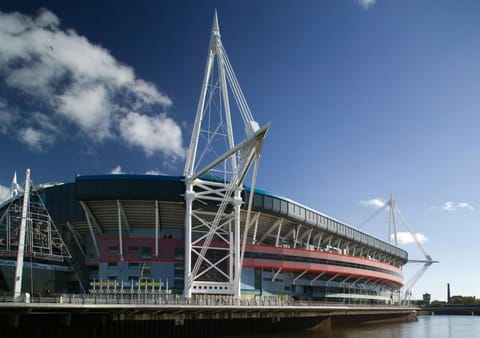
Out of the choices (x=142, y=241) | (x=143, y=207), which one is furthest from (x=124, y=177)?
(x=142, y=241)

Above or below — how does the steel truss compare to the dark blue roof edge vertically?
below

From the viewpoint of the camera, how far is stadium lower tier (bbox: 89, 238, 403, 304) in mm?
69188

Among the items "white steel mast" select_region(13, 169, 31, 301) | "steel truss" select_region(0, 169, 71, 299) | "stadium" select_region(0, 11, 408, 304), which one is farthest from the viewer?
"stadium" select_region(0, 11, 408, 304)

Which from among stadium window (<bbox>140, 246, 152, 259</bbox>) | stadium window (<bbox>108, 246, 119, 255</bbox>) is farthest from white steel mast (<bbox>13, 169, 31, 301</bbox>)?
stadium window (<bbox>140, 246, 152, 259</bbox>)

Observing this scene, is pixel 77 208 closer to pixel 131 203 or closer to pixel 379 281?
pixel 131 203

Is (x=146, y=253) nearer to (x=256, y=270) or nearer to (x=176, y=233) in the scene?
(x=176, y=233)

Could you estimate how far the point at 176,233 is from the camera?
73688 mm

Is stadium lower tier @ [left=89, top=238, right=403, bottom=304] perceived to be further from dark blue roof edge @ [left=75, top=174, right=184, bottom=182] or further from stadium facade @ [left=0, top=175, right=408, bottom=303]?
dark blue roof edge @ [left=75, top=174, right=184, bottom=182]

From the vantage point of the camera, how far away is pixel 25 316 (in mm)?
40312

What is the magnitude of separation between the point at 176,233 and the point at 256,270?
1434cm

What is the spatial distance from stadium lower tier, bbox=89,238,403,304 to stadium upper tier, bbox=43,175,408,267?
3303 mm

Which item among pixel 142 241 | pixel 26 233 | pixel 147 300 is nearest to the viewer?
pixel 147 300

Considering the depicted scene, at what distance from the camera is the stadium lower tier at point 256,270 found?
227 ft

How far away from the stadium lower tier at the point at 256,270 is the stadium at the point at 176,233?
0.50 feet
